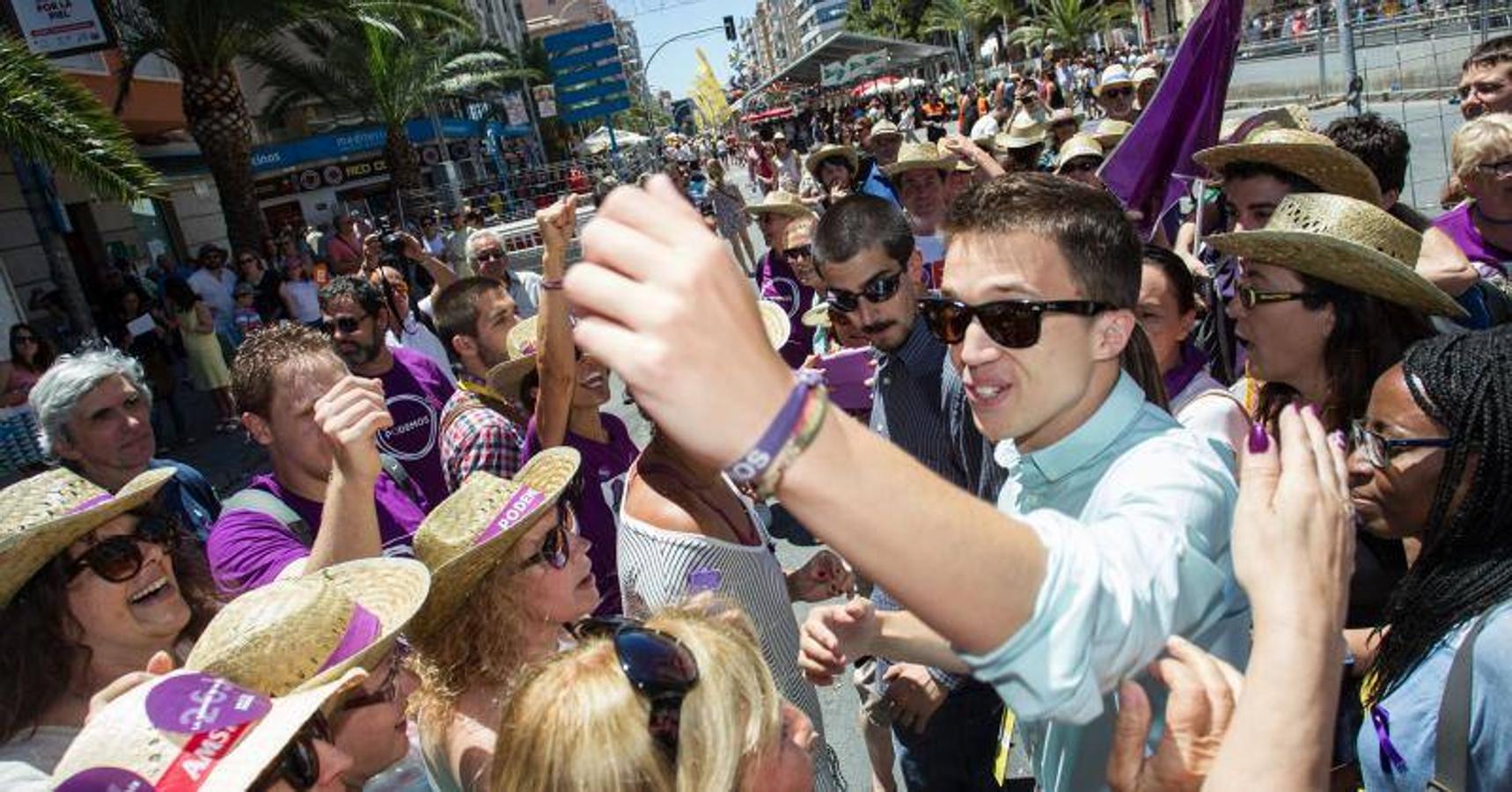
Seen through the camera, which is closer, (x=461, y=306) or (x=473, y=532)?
(x=473, y=532)

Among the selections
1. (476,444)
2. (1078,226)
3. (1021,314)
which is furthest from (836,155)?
(1021,314)

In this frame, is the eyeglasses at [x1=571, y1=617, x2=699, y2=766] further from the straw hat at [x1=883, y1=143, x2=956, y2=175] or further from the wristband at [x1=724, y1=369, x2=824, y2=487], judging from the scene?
the straw hat at [x1=883, y1=143, x2=956, y2=175]

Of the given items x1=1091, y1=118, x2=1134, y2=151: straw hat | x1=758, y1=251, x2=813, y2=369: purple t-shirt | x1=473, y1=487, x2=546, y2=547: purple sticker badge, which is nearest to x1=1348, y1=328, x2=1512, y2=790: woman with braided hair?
x1=473, y1=487, x2=546, y2=547: purple sticker badge

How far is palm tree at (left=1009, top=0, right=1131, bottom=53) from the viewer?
1727 inches

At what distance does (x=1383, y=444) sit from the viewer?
73.0 inches

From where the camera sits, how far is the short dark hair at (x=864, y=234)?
322 cm

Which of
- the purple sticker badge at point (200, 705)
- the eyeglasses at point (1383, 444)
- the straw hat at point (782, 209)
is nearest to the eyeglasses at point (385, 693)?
the purple sticker badge at point (200, 705)

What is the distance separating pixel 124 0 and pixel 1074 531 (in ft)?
57.2

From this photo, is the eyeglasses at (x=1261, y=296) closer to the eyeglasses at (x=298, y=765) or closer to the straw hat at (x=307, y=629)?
the straw hat at (x=307, y=629)

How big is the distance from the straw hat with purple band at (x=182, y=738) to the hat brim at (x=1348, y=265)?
240 centimetres

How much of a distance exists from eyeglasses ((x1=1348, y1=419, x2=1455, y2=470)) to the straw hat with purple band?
6.55ft

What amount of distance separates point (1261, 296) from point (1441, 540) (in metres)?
1.01

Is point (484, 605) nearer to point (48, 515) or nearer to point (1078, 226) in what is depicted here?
point (48, 515)

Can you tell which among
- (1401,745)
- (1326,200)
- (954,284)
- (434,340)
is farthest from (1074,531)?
(434,340)
